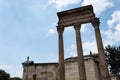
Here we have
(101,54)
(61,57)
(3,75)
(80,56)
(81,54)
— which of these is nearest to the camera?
(101,54)

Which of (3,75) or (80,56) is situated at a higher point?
(80,56)

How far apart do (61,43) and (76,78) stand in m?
9.87

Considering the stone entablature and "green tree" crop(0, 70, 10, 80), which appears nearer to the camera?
the stone entablature

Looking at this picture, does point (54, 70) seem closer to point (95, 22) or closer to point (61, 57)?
point (61, 57)

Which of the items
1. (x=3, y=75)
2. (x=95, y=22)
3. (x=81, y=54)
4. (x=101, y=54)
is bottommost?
(x=3, y=75)

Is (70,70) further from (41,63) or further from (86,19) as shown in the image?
(86,19)

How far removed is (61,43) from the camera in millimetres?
20328

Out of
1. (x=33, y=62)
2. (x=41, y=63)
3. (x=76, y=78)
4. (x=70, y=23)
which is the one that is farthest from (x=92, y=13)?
(x=33, y=62)

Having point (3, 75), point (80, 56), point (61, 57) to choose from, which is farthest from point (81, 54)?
point (3, 75)

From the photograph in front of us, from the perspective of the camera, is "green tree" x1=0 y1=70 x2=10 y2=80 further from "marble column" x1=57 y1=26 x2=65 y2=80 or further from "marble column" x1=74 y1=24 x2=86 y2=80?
"marble column" x1=74 y1=24 x2=86 y2=80

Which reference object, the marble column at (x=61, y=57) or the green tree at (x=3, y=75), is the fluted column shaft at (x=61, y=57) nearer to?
the marble column at (x=61, y=57)

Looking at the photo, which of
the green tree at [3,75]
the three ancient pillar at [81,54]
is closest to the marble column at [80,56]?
the three ancient pillar at [81,54]

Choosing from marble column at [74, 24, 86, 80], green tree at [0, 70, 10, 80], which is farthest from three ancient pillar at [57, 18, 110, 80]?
green tree at [0, 70, 10, 80]

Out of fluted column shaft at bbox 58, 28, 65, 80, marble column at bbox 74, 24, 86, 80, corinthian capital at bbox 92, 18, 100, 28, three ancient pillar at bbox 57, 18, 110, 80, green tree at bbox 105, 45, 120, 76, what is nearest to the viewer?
three ancient pillar at bbox 57, 18, 110, 80
